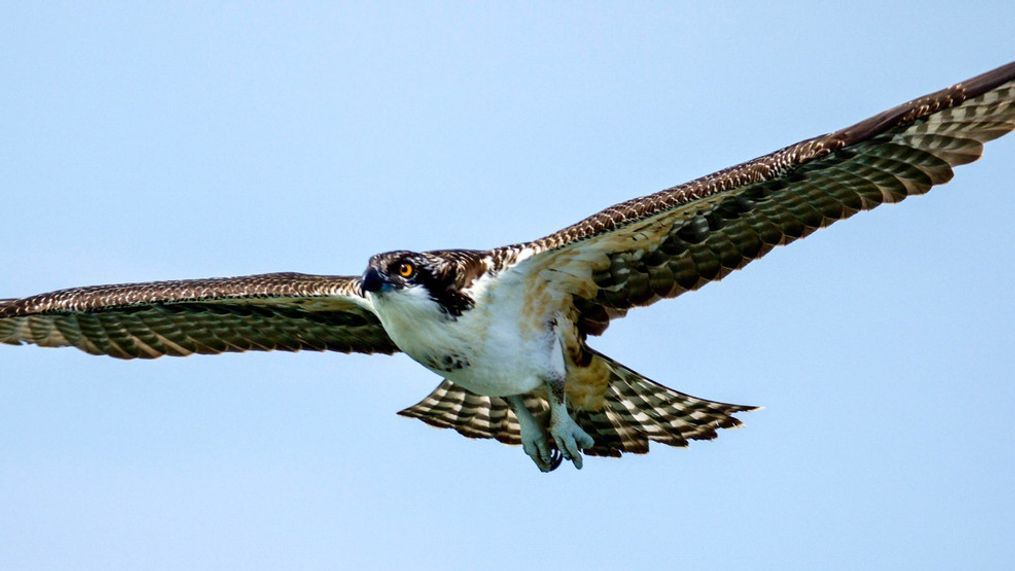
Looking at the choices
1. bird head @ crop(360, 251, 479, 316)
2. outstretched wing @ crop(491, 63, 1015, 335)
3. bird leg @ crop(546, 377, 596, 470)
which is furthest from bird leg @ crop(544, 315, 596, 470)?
bird head @ crop(360, 251, 479, 316)

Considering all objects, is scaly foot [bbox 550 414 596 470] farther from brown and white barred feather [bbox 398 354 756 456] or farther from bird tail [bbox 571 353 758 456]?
bird tail [bbox 571 353 758 456]

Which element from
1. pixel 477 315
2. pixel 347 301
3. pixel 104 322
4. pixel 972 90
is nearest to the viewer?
pixel 972 90

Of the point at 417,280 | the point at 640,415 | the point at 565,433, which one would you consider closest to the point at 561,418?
the point at 565,433

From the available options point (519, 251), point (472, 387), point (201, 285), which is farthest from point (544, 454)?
point (201, 285)

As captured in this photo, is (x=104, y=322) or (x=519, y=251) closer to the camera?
(x=519, y=251)

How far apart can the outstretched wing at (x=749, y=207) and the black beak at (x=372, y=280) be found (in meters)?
0.99

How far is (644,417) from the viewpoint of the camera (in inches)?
625

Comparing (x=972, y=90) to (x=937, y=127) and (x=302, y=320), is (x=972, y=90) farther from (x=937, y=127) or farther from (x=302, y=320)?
(x=302, y=320)

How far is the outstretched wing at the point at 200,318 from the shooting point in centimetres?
1545

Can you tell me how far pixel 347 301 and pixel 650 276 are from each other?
8.36ft

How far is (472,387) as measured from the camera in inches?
578

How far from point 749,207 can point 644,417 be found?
2.48 m

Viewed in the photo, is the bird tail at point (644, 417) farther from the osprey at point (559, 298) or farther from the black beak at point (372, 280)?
the black beak at point (372, 280)

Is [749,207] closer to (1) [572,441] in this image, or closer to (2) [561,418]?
(2) [561,418]
